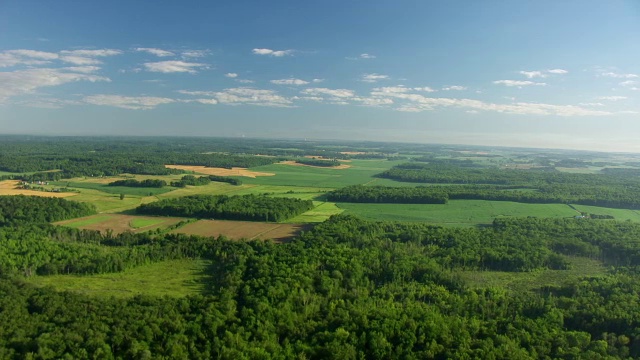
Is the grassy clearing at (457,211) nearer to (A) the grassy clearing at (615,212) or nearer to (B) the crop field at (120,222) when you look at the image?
(A) the grassy clearing at (615,212)

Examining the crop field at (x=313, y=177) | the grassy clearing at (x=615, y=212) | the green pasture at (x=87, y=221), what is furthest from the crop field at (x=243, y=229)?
the grassy clearing at (x=615, y=212)

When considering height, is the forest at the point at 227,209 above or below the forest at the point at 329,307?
above

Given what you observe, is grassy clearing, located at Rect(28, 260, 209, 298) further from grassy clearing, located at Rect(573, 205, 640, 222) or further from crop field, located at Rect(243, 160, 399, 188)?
grassy clearing, located at Rect(573, 205, 640, 222)

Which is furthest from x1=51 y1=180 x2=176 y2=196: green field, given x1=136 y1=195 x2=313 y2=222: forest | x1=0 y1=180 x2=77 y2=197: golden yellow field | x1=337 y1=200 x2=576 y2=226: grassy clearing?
x1=337 y1=200 x2=576 y2=226: grassy clearing

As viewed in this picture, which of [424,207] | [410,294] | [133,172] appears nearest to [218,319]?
[410,294]

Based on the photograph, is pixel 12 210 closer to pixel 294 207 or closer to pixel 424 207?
pixel 294 207

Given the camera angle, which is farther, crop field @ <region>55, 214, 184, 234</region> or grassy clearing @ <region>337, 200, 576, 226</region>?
grassy clearing @ <region>337, 200, 576, 226</region>
